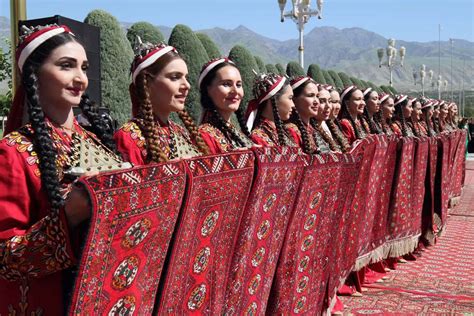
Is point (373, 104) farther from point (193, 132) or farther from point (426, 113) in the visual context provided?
point (193, 132)

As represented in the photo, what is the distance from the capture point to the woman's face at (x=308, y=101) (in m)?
4.90

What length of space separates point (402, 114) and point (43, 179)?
7.10 metres

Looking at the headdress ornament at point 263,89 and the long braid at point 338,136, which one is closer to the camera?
the headdress ornament at point 263,89

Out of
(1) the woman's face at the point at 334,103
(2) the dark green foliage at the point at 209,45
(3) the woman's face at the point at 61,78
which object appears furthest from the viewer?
(2) the dark green foliage at the point at 209,45

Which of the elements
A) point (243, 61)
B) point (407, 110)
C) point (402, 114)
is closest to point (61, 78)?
point (402, 114)

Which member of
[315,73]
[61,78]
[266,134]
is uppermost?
[61,78]

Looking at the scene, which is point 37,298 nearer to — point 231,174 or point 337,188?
point 231,174

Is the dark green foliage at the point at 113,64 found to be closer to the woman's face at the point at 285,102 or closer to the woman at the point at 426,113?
the woman at the point at 426,113

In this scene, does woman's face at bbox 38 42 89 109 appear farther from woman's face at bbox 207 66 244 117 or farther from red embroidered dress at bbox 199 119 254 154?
woman's face at bbox 207 66 244 117

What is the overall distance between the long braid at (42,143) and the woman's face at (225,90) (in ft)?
5.22

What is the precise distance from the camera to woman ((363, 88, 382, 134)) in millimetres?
7078

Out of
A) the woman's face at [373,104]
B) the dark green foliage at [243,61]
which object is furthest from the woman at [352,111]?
the dark green foliage at [243,61]

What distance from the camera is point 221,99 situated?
364 cm

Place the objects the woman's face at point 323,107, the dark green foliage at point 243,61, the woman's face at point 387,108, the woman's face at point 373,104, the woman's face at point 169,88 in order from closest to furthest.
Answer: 1. the woman's face at point 169,88
2. the woman's face at point 323,107
3. the woman's face at point 373,104
4. the woman's face at point 387,108
5. the dark green foliage at point 243,61
